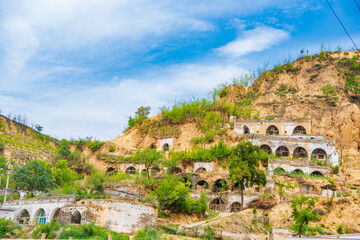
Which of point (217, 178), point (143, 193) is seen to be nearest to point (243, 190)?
point (217, 178)

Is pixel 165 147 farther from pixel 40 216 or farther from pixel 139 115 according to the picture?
pixel 40 216

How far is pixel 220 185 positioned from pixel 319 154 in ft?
39.6

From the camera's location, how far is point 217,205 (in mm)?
36750

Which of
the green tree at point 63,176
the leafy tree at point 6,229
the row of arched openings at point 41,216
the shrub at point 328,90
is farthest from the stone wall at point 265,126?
the leafy tree at point 6,229

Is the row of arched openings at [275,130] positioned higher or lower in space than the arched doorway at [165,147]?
higher

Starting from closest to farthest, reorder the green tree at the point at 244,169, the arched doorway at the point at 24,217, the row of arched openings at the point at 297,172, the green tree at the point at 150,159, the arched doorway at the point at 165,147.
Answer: the arched doorway at the point at 24,217, the green tree at the point at 244,169, the row of arched openings at the point at 297,172, the green tree at the point at 150,159, the arched doorway at the point at 165,147

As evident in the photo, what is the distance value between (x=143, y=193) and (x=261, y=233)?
12137mm

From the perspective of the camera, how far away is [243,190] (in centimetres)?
3722

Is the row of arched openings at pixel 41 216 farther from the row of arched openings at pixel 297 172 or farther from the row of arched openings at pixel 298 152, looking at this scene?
the row of arched openings at pixel 298 152

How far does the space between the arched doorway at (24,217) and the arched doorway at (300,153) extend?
93.0 feet

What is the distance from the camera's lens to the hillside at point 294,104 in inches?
1950

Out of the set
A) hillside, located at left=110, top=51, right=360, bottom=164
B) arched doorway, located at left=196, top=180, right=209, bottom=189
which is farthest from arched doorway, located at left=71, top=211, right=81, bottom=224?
hillside, located at left=110, top=51, right=360, bottom=164

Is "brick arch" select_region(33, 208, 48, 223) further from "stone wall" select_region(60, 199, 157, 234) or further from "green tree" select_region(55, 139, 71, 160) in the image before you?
"green tree" select_region(55, 139, 71, 160)

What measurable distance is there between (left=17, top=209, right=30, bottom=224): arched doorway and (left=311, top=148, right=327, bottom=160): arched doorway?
29.5 meters
